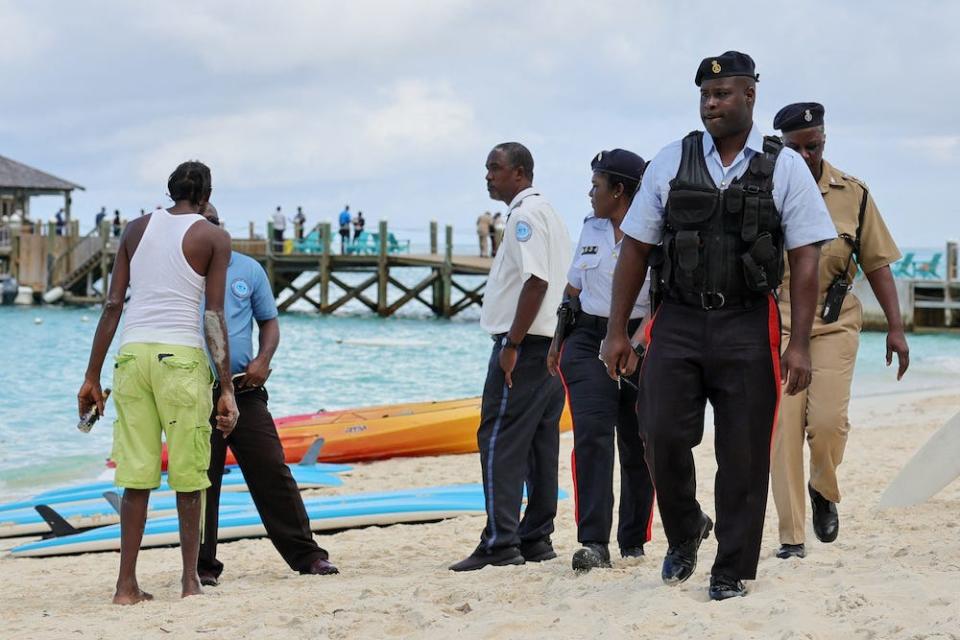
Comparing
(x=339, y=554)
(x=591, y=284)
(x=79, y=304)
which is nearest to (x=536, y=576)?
(x=591, y=284)

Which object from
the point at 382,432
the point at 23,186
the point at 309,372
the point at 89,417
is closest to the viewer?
the point at 89,417

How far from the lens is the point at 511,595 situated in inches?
165

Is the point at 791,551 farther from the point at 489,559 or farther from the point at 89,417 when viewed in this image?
the point at 89,417

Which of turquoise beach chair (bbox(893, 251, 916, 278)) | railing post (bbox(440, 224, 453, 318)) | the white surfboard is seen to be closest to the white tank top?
the white surfboard

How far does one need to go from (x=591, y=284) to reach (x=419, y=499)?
2.97m

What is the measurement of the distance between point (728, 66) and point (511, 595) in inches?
73.9

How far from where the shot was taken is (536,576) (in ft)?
15.0

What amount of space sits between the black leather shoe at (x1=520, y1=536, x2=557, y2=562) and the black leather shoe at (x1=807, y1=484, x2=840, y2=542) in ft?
3.65

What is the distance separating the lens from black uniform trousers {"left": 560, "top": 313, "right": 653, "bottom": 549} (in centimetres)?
479

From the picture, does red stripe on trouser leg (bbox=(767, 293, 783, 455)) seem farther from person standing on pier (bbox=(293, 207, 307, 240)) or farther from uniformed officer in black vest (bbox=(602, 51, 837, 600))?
person standing on pier (bbox=(293, 207, 307, 240))

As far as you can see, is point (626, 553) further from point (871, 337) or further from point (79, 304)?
point (79, 304)

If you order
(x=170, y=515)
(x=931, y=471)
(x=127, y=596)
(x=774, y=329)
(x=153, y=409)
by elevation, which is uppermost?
(x=774, y=329)

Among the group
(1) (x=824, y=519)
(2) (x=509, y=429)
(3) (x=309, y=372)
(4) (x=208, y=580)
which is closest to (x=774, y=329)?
(2) (x=509, y=429)

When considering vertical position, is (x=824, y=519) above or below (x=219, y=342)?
below
